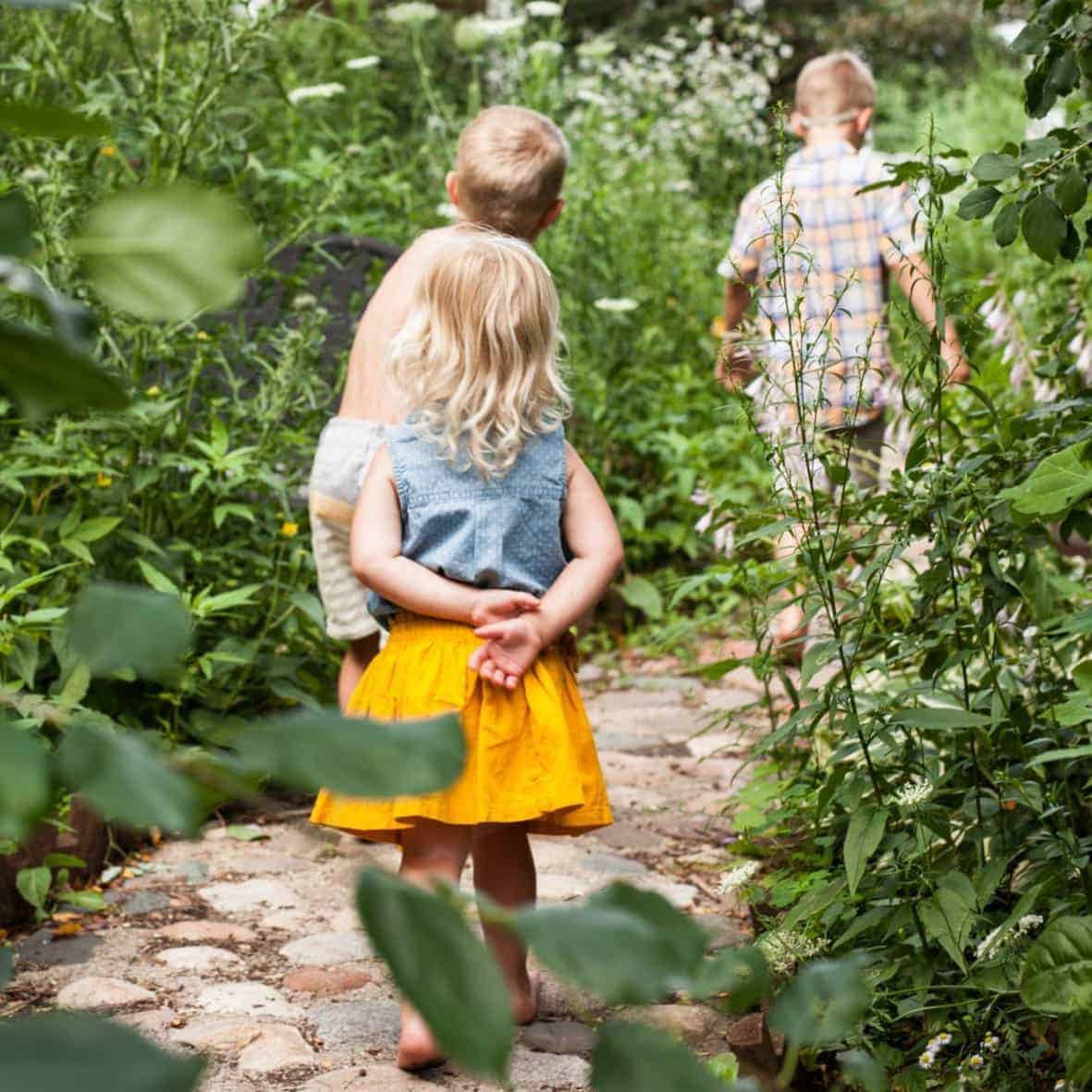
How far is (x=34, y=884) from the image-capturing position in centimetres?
272

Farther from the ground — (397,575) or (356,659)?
(397,575)

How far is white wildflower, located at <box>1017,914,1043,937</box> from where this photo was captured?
192 centimetres

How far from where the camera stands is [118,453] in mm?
3574

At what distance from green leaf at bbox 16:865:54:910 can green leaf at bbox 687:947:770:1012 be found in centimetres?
238

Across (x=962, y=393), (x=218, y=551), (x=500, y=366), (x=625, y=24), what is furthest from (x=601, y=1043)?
(x=625, y=24)

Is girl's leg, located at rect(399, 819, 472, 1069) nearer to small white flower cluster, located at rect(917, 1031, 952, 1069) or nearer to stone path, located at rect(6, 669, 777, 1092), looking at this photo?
stone path, located at rect(6, 669, 777, 1092)

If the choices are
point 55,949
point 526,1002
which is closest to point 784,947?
point 526,1002

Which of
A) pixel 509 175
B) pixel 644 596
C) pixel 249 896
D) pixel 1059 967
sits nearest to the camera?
pixel 1059 967

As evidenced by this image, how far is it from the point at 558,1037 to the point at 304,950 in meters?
0.57

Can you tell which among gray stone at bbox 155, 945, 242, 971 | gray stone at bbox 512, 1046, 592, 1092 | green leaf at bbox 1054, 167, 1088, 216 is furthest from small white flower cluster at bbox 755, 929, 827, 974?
gray stone at bbox 155, 945, 242, 971

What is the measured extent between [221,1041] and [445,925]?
2.13 m

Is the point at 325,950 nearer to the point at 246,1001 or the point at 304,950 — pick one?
the point at 304,950

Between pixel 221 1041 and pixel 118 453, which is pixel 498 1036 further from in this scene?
pixel 118 453

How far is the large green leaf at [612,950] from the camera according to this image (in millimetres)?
375
